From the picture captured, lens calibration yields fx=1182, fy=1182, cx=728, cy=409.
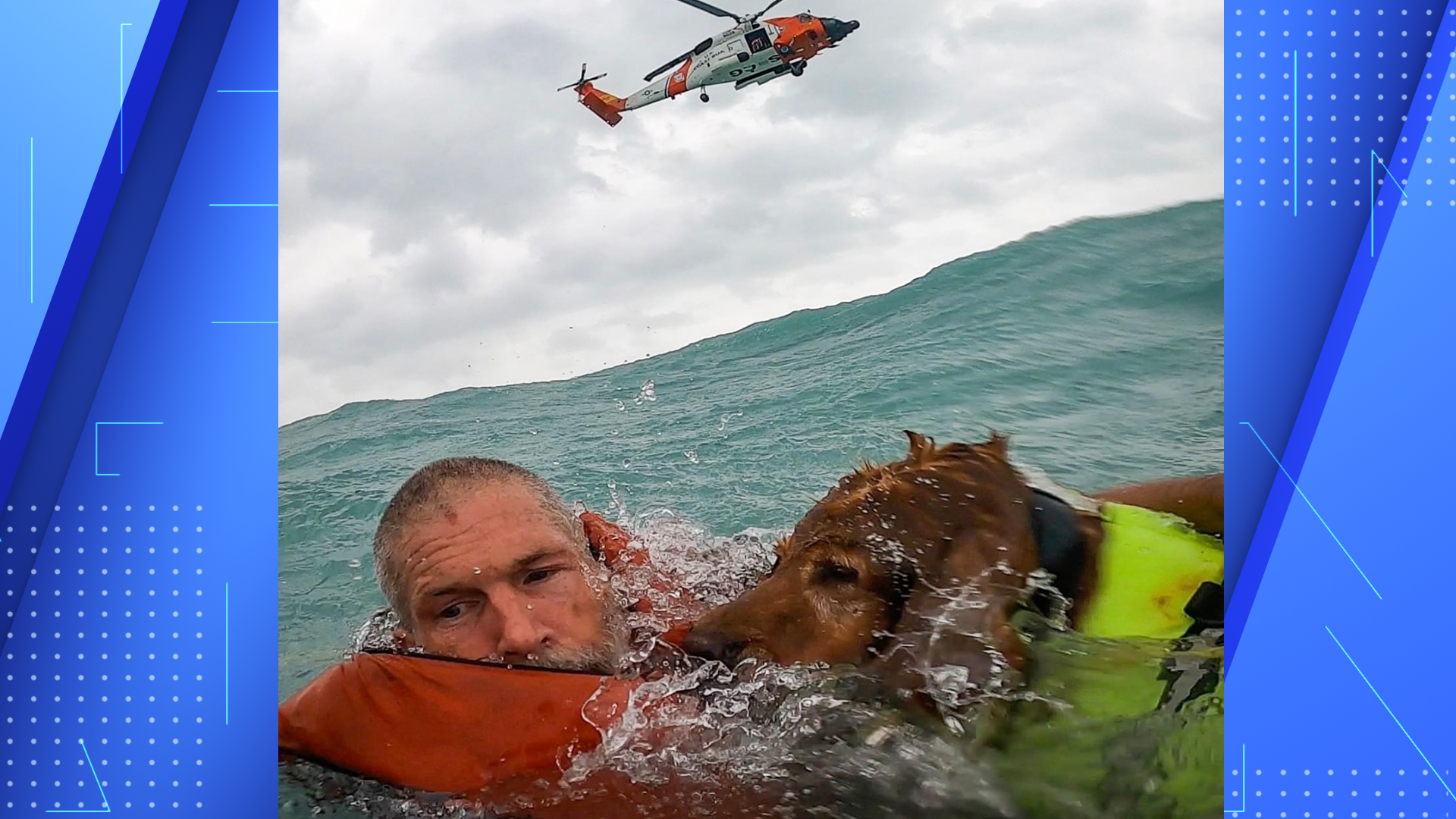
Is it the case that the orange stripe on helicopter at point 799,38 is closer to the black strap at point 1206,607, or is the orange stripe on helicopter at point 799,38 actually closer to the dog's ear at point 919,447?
the dog's ear at point 919,447

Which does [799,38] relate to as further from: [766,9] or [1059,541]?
[1059,541]

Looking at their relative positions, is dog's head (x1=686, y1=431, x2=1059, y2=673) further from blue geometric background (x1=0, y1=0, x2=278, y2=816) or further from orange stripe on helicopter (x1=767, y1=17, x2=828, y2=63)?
blue geometric background (x1=0, y1=0, x2=278, y2=816)

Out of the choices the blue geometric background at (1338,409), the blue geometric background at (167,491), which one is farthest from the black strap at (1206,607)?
the blue geometric background at (167,491)

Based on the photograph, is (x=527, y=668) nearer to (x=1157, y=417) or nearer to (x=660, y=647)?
(x=660, y=647)

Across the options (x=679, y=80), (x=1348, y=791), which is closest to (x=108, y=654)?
(x=679, y=80)

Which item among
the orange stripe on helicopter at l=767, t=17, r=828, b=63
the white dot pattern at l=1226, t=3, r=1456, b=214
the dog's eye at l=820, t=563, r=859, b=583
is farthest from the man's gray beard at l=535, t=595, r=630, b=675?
the white dot pattern at l=1226, t=3, r=1456, b=214

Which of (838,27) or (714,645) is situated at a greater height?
(838,27)
